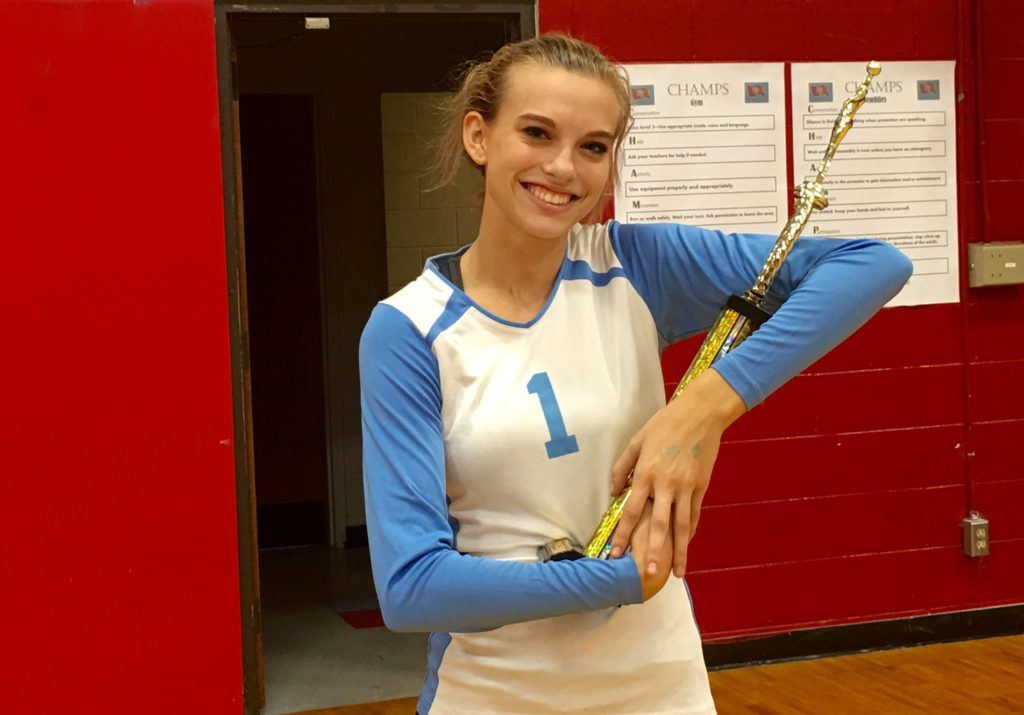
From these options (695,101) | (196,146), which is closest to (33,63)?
(196,146)

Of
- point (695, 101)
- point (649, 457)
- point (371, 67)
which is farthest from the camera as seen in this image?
point (371, 67)

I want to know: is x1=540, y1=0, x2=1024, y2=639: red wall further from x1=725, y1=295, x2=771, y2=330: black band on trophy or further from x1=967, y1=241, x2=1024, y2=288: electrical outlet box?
x1=725, y1=295, x2=771, y2=330: black band on trophy

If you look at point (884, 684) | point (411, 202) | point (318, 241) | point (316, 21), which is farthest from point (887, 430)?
point (318, 241)

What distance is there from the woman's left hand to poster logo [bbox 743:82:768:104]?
2903mm

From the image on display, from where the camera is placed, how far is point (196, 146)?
3574mm

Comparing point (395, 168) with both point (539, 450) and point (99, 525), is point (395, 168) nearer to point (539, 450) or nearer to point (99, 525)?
point (99, 525)

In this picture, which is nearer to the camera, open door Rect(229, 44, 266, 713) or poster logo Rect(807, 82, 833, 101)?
open door Rect(229, 44, 266, 713)

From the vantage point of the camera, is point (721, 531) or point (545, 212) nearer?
point (545, 212)

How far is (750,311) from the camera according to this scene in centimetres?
125

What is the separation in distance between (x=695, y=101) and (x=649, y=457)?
291 cm

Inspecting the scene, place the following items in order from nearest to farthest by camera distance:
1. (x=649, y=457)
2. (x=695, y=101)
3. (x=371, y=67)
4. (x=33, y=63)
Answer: (x=649, y=457), (x=33, y=63), (x=695, y=101), (x=371, y=67)

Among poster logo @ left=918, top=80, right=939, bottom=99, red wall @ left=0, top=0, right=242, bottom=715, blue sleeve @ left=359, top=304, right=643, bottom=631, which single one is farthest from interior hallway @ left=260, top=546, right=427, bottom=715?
blue sleeve @ left=359, top=304, right=643, bottom=631

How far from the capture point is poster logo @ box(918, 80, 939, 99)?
4.07 metres

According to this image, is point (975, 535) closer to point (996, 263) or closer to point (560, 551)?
point (996, 263)
